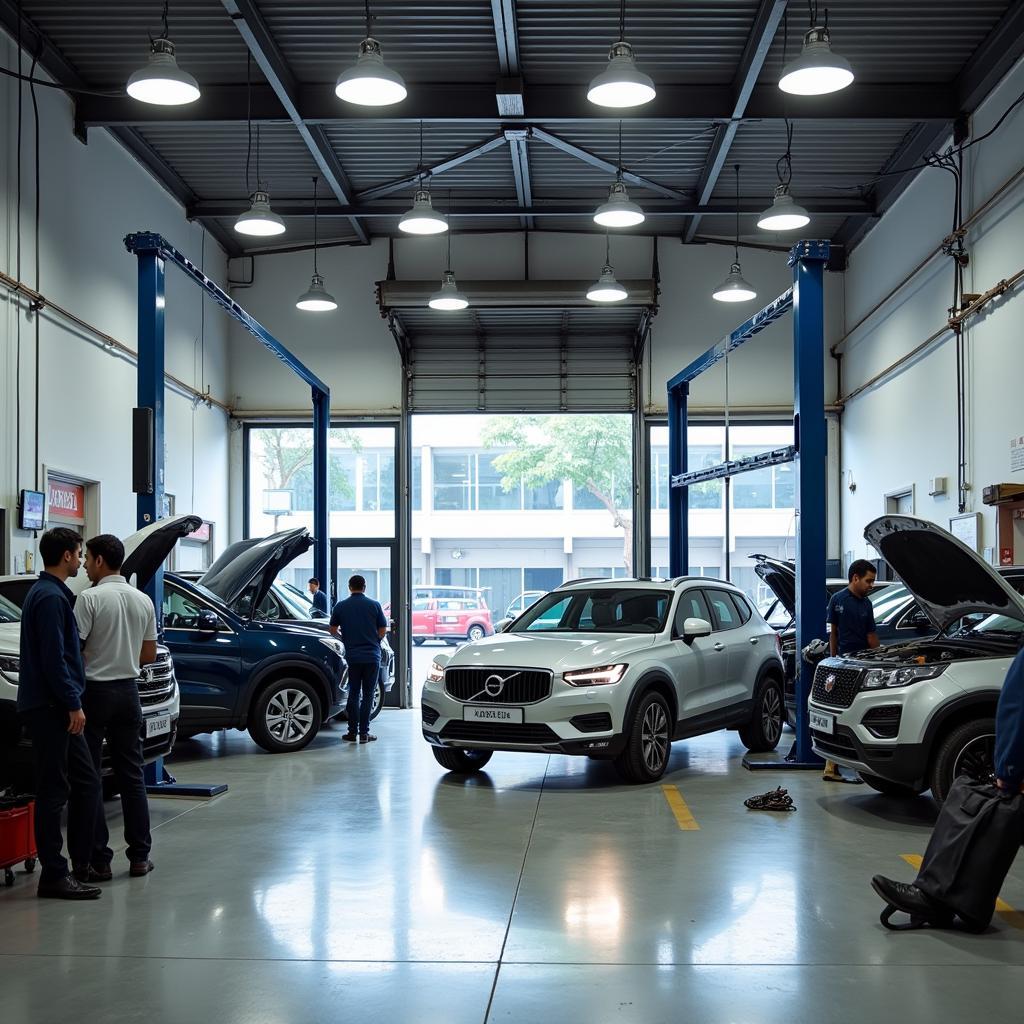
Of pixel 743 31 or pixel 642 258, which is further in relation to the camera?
pixel 642 258

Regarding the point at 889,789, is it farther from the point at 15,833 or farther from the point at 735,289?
the point at 735,289

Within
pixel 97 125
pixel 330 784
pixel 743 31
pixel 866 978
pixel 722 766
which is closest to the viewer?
pixel 866 978

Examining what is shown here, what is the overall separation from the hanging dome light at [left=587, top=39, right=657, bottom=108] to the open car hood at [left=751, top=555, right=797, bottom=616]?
4348 millimetres

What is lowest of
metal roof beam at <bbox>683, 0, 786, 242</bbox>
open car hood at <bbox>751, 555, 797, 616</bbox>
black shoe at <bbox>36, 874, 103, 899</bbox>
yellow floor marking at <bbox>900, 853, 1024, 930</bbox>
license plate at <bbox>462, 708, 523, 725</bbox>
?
yellow floor marking at <bbox>900, 853, 1024, 930</bbox>

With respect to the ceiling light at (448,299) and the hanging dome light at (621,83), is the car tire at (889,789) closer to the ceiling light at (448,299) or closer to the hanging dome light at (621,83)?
the hanging dome light at (621,83)

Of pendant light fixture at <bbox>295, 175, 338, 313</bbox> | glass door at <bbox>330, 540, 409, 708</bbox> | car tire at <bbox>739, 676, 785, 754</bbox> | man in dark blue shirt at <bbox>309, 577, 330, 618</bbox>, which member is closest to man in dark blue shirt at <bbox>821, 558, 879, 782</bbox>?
car tire at <bbox>739, 676, 785, 754</bbox>

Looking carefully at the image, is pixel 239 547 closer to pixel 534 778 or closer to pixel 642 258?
pixel 534 778

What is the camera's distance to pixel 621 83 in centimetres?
948

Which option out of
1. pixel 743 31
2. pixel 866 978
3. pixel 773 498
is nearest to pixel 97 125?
pixel 743 31

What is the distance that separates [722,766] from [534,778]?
1.83m

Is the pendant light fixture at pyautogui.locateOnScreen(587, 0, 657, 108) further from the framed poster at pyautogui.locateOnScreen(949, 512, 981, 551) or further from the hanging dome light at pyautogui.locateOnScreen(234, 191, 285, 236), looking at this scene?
the framed poster at pyautogui.locateOnScreen(949, 512, 981, 551)

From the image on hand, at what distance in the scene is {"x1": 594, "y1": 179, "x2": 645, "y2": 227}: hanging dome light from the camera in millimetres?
13070

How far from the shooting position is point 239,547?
12.5 metres

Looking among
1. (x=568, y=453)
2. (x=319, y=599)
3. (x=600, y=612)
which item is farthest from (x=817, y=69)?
(x=568, y=453)
